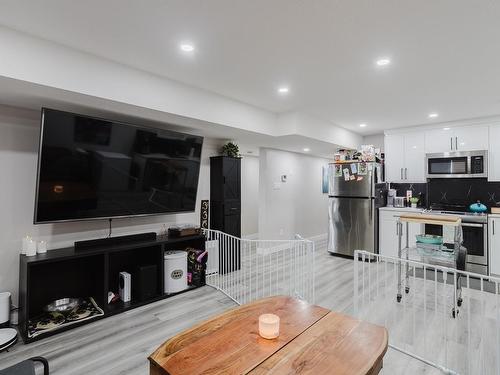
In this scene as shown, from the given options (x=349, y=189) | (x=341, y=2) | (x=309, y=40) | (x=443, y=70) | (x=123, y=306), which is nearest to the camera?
(x=341, y=2)

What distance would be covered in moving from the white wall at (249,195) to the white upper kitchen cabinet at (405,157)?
314 centimetres

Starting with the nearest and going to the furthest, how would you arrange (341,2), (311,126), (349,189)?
1. (341,2)
2. (311,126)
3. (349,189)

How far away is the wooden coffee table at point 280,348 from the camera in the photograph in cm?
116

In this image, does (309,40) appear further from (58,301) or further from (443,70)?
(58,301)

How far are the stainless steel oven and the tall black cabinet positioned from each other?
357 centimetres

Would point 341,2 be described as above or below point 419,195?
above

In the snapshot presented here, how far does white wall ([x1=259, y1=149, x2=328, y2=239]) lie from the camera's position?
5.65 m

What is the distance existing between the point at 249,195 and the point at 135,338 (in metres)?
4.85

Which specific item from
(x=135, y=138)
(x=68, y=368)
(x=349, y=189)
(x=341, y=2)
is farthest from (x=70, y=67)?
(x=349, y=189)

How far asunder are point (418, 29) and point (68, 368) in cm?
379

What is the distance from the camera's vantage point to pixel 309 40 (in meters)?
2.29

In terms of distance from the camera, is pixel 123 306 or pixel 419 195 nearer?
pixel 123 306

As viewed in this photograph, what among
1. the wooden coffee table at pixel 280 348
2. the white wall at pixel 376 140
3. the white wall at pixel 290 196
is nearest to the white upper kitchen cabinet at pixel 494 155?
the white wall at pixel 376 140

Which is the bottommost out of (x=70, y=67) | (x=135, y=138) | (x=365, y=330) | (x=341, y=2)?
(x=365, y=330)
